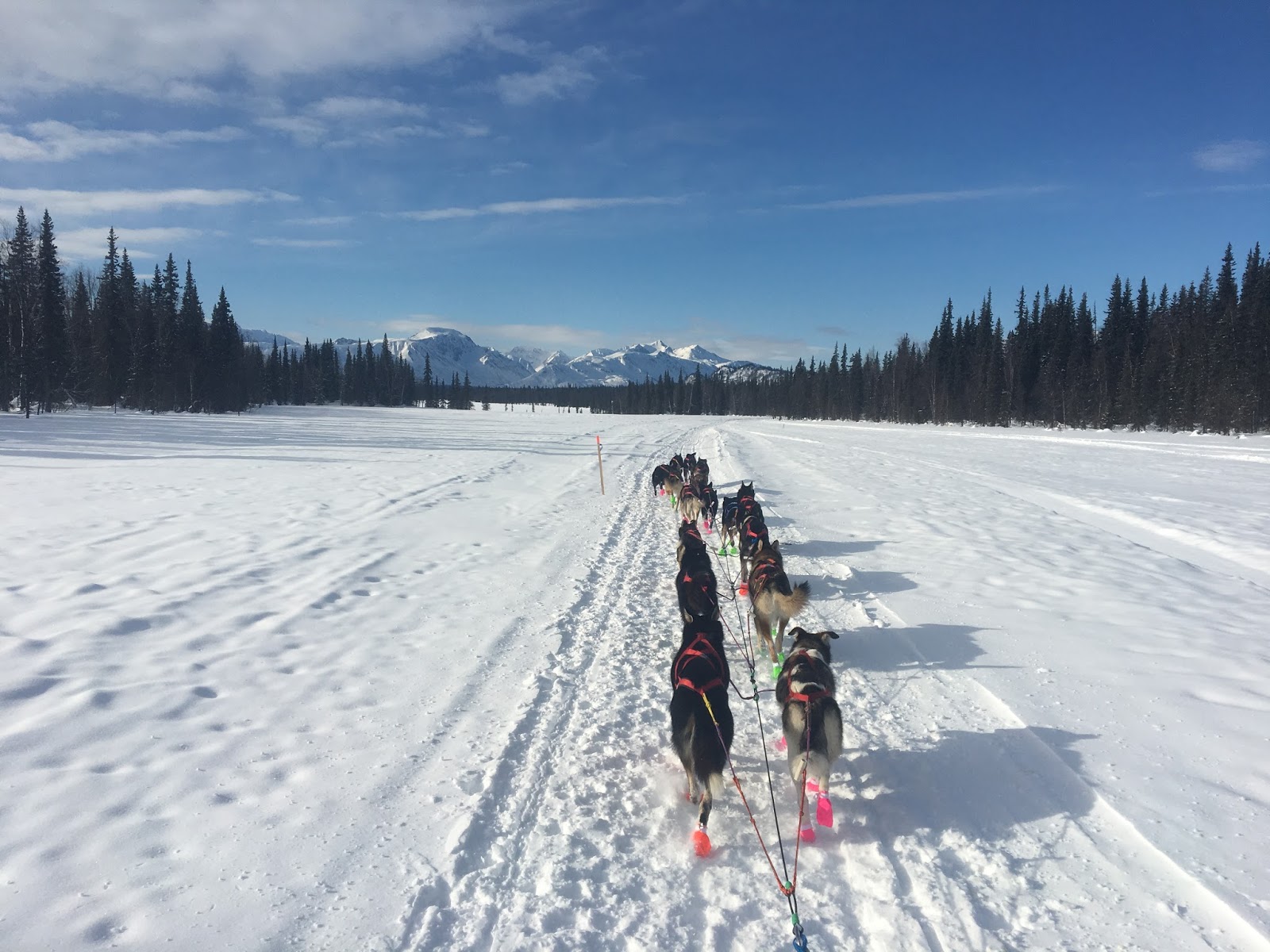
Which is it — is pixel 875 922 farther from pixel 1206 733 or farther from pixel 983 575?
pixel 983 575

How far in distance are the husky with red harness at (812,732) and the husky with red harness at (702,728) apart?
0.38m

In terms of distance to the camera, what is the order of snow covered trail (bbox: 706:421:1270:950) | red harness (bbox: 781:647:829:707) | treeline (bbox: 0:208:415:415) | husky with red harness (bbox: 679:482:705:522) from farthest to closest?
1. treeline (bbox: 0:208:415:415)
2. husky with red harness (bbox: 679:482:705:522)
3. red harness (bbox: 781:647:829:707)
4. snow covered trail (bbox: 706:421:1270:950)

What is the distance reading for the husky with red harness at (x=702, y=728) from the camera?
3.52 m

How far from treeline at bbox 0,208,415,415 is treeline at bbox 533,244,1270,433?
79851mm

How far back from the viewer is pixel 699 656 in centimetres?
396

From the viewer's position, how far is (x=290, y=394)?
105 metres

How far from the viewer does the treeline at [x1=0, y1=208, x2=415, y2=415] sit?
143 ft

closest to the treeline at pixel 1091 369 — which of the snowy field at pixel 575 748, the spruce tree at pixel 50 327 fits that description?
the snowy field at pixel 575 748

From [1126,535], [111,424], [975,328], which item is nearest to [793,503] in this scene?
[1126,535]

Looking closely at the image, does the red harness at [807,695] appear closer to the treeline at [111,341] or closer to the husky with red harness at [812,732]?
the husky with red harness at [812,732]

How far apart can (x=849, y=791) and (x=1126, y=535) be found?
10.3m

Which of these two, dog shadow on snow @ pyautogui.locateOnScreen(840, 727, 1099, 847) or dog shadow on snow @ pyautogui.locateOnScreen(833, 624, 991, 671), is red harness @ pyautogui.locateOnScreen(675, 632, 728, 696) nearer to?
dog shadow on snow @ pyautogui.locateOnScreen(840, 727, 1099, 847)

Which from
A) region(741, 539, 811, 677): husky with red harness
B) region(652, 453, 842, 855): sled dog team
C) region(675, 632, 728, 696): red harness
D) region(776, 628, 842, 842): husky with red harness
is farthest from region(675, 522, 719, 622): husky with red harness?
region(776, 628, 842, 842): husky with red harness

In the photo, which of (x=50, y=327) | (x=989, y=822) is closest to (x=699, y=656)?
(x=989, y=822)
